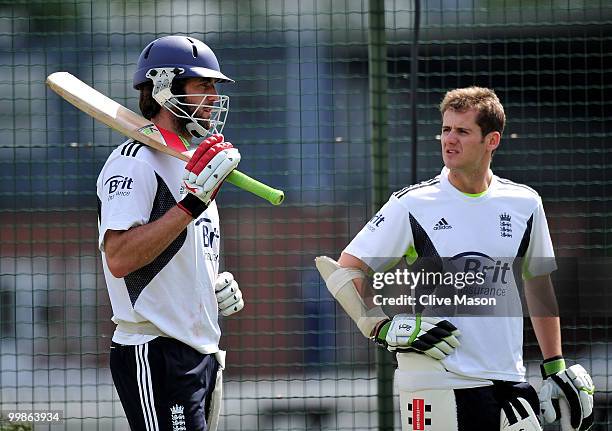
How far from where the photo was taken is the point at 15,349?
20.0 feet

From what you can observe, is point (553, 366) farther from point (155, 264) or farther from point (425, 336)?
point (155, 264)

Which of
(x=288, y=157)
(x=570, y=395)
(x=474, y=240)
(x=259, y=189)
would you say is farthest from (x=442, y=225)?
(x=288, y=157)

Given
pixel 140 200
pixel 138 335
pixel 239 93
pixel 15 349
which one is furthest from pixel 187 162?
pixel 15 349

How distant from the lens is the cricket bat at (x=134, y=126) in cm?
371

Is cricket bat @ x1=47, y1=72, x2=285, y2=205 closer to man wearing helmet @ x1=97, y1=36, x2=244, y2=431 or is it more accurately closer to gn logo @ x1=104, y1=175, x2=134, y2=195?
man wearing helmet @ x1=97, y1=36, x2=244, y2=431

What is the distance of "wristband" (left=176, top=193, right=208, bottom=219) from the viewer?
3.50 metres

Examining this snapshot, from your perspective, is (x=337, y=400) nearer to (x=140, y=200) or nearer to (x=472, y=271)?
(x=472, y=271)

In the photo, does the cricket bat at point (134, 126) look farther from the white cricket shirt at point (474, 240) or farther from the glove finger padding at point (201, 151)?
the white cricket shirt at point (474, 240)

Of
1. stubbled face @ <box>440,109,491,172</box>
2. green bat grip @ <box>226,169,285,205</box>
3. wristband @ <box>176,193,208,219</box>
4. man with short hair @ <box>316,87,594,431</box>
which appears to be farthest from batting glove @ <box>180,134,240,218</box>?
stubbled face @ <box>440,109,491,172</box>

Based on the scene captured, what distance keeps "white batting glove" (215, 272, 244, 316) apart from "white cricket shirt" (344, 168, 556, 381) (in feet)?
1.51

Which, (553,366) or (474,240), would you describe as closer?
(474,240)

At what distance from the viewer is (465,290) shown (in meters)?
4.01

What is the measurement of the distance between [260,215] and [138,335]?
2517 millimetres

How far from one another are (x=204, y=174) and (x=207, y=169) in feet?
0.06
